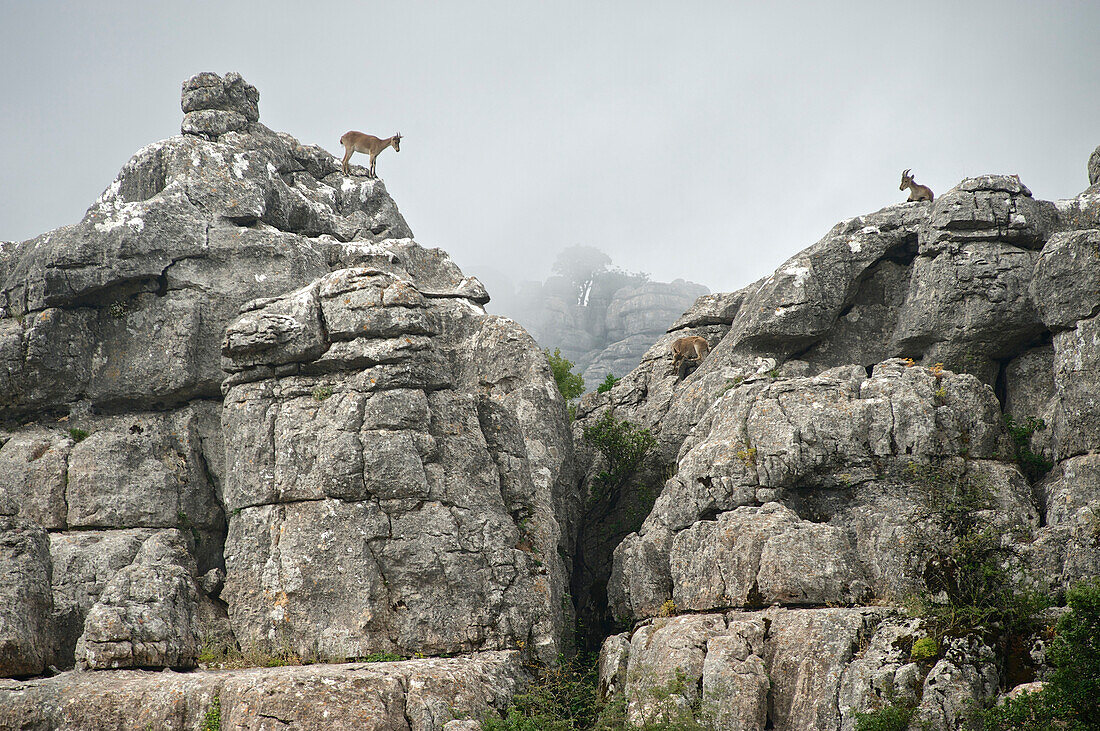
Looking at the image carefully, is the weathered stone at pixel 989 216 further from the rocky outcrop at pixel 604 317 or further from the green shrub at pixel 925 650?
the rocky outcrop at pixel 604 317

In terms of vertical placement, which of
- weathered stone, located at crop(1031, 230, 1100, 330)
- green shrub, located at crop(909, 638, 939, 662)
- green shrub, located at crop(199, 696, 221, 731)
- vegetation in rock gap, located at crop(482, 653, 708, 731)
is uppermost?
weathered stone, located at crop(1031, 230, 1100, 330)

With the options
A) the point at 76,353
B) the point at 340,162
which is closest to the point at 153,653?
the point at 76,353

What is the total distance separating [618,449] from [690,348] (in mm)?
6784

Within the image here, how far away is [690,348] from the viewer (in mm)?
37688

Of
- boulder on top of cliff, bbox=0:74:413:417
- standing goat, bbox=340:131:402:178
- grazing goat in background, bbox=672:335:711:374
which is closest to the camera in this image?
boulder on top of cliff, bbox=0:74:413:417

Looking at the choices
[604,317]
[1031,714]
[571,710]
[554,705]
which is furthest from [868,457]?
[604,317]

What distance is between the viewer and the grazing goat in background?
3744 cm

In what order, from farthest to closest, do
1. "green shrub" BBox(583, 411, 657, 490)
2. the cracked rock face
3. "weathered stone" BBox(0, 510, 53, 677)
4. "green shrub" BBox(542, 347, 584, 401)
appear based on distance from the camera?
"green shrub" BBox(542, 347, 584, 401) < "green shrub" BBox(583, 411, 657, 490) < the cracked rock face < "weathered stone" BBox(0, 510, 53, 677)

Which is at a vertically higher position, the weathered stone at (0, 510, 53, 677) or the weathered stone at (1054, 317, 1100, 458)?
the weathered stone at (1054, 317, 1100, 458)

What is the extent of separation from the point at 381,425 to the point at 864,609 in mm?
14131

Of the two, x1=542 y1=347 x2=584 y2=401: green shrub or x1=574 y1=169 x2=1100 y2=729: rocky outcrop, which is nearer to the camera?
x1=574 y1=169 x2=1100 y2=729: rocky outcrop

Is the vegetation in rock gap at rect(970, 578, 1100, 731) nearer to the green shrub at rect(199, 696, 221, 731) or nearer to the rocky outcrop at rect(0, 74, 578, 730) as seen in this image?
the rocky outcrop at rect(0, 74, 578, 730)

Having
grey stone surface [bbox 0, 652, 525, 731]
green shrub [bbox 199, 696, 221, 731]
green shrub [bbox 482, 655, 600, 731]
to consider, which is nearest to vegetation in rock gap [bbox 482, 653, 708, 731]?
green shrub [bbox 482, 655, 600, 731]

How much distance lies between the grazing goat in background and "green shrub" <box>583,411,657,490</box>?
4715 mm
